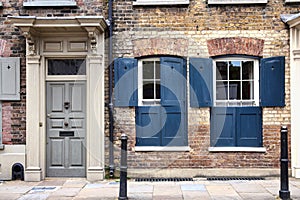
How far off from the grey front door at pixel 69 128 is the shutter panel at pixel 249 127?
12.2 feet

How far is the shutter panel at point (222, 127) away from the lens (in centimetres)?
915

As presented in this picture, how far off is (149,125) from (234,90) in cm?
221

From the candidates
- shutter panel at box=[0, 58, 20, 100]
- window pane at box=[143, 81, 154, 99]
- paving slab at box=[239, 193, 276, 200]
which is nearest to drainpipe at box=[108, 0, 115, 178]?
window pane at box=[143, 81, 154, 99]

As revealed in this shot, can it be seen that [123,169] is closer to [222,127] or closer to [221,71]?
[222,127]

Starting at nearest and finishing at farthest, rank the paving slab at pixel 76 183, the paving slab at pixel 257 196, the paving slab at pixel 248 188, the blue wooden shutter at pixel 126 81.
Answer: the paving slab at pixel 257 196, the paving slab at pixel 248 188, the paving slab at pixel 76 183, the blue wooden shutter at pixel 126 81

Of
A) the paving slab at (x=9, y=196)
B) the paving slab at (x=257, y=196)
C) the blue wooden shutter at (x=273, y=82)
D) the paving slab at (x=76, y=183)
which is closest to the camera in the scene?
the paving slab at (x=257, y=196)

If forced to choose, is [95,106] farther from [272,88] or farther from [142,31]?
[272,88]

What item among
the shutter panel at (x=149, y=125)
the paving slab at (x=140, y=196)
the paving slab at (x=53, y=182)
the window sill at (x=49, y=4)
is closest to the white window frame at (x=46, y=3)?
the window sill at (x=49, y=4)

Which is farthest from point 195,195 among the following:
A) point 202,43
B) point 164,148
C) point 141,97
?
point 202,43

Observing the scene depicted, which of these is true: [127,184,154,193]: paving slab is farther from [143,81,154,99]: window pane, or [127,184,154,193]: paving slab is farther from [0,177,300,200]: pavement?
[143,81,154,99]: window pane

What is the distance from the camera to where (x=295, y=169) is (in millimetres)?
8930

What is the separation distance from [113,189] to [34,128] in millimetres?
2476

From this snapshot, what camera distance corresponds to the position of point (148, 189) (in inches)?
319

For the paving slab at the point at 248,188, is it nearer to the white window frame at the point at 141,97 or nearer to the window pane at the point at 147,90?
the white window frame at the point at 141,97
